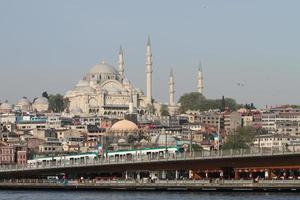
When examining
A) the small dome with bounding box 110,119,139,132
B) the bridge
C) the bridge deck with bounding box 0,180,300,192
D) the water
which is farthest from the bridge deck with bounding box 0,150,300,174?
the small dome with bounding box 110,119,139,132

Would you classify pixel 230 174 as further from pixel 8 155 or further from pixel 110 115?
pixel 110 115

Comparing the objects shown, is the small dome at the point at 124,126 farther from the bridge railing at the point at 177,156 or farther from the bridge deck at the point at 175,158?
the bridge deck at the point at 175,158

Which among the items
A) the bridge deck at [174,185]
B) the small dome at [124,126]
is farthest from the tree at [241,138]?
the bridge deck at [174,185]

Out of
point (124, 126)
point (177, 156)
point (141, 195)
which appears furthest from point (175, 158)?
point (124, 126)

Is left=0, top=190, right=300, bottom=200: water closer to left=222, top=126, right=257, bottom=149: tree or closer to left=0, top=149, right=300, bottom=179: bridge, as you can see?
left=0, top=149, right=300, bottom=179: bridge

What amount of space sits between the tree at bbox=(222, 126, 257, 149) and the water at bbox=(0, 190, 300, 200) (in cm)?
5987

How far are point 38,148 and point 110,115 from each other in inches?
1812

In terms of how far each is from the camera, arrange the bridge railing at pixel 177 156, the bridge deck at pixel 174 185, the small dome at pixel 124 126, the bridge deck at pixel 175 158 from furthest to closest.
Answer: the small dome at pixel 124 126 < the bridge railing at pixel 177 156 < the bridge deck at pixel 175 158 < the bridge deck at pixel 174 185

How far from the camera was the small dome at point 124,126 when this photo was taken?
169m

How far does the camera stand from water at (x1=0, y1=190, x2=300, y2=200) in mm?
63562

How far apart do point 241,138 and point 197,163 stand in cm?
7247

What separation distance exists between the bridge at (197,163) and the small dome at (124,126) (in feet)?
A: 269

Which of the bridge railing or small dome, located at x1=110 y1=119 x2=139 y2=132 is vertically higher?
small dome, located at x1=110 y1=119 x2=139 y2=132

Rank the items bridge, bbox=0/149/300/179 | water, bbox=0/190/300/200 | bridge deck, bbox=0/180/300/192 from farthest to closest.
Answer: bridge, bbox=0/149/300/179 → bridge deck, bbox=0/180/300/192 → water, bbox=0/190/300/200
